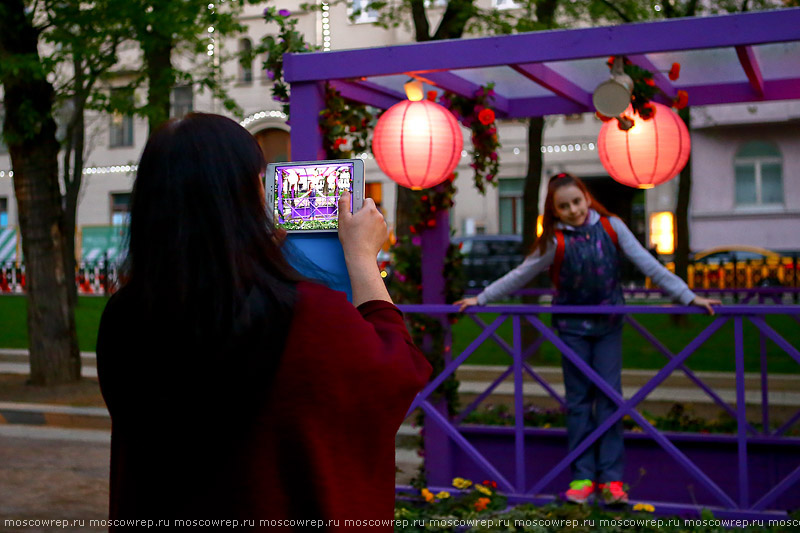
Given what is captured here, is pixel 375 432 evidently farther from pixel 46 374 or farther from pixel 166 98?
pixel 166 98

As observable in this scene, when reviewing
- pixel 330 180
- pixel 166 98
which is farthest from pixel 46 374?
pixel 330 180

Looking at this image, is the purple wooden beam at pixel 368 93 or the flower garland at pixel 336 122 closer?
the flower garland at pixel 336 122

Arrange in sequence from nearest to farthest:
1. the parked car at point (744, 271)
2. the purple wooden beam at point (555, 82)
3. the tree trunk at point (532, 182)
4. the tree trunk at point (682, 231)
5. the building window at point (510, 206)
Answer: the purple wooden beam at point (555, 82)
the tree trunk at point (532, 182)
the tree trunk at point (682, 231)
the parked car at point (744, 271)
the building window at point (510, 206)

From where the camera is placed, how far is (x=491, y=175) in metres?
6.42

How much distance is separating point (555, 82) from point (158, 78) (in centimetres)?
709

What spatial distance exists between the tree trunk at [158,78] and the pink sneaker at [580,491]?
7072mm

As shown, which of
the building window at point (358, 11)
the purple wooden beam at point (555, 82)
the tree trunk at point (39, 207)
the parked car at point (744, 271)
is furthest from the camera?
the parked car at point (744, 271)

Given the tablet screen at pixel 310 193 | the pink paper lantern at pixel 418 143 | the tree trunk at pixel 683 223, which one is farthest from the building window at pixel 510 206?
the tablet screen at pixel 310 193

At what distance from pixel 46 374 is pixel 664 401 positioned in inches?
276

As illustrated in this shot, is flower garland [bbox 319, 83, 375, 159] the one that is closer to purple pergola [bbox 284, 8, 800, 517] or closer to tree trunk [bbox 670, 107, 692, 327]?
purple pergola [bbox 284, 8, 800, 517]

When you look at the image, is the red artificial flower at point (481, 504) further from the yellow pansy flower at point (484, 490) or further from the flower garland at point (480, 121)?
the flower garland at point (480, 121)

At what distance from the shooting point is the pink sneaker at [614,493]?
478cm

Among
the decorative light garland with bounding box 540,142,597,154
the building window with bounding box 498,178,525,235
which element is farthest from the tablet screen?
the building window with bounding box 498,178,525,235

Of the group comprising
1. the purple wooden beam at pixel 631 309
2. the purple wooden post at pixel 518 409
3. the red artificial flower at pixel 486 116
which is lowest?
the purple wooden post at pixel 518 409
